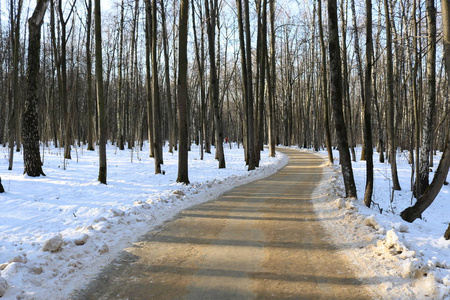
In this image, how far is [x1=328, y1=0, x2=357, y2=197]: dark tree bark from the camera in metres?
8.29

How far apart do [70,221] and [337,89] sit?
7.28m

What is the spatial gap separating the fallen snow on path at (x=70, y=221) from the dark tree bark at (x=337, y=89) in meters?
3.85

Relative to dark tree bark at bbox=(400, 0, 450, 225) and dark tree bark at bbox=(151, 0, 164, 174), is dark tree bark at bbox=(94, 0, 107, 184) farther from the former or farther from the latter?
dark tree bark at bbox=(400, 0, 450, 225)

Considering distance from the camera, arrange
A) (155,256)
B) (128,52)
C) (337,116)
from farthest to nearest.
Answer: (128,52), (337,116), (155,256)

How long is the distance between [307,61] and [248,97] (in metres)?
25.8

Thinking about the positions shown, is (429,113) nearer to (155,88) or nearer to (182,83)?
(182,83)

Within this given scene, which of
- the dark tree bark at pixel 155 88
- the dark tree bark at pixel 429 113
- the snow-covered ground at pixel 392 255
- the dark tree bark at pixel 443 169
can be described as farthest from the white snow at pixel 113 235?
the dark tree bark at pixel 155 88

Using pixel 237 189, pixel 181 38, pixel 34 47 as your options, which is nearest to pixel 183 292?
pixel 237 189

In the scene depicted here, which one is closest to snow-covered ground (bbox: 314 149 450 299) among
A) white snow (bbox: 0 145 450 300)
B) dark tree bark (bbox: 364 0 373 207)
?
white snow (bbox: 0 145 450 300)

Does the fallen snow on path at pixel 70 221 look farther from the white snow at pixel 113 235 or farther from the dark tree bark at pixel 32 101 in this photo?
the dark tree bark at pixel 32 101

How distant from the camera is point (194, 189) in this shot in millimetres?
9719

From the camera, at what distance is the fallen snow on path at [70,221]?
11.4 feet

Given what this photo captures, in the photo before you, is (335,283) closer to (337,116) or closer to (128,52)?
(337,116)

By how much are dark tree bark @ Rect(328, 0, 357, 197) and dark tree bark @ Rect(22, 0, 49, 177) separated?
9.23 meters
